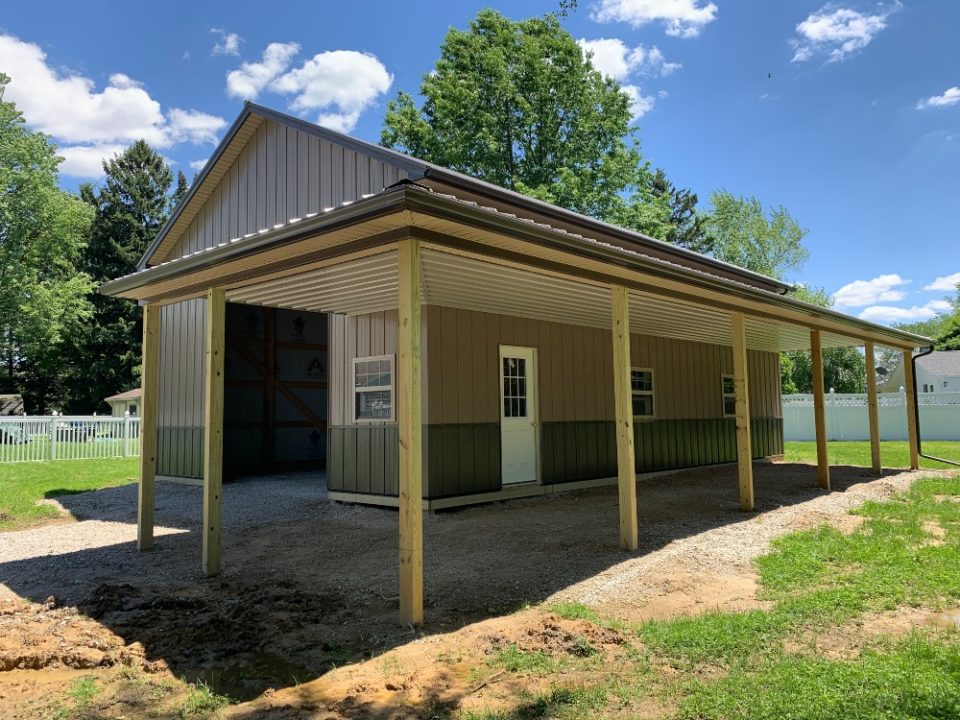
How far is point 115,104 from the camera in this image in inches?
2104

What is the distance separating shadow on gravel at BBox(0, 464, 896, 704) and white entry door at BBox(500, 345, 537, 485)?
1.86 feet

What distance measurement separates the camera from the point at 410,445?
3.97m

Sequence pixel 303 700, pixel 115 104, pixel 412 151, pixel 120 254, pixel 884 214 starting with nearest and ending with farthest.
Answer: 1. pixel 303 700
2. pixel 412 151
3. pixel 120 254
4. pixel 884 214
5. pixel 115 104

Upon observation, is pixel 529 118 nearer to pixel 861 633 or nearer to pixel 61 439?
pixel 61 439

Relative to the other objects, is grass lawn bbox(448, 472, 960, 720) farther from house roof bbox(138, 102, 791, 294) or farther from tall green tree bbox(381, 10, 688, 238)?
tall green tree bbox(381, 10, 688, 238)

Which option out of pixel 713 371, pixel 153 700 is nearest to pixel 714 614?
pixel 153 700

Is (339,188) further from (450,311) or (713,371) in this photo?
(713,371)

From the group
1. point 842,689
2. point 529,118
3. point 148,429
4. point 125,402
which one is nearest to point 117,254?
point 125,402

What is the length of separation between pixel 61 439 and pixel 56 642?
48.3 feet

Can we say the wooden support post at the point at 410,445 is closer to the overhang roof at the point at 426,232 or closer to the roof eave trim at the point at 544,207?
the overhang roof at the point at 426,232

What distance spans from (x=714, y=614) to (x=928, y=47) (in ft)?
57.3

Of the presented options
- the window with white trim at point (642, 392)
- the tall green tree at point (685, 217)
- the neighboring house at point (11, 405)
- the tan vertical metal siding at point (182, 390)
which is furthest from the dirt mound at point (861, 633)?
the neighboring house at point (11, 405)

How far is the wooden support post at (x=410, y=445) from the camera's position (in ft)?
12.9

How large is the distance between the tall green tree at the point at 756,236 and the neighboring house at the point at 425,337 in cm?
2573
